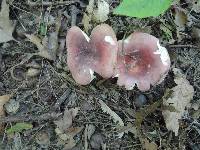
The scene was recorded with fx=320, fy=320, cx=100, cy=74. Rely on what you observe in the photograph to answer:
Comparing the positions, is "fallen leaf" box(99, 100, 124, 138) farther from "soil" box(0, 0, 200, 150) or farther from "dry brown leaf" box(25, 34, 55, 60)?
"dry brown leaf" box(25, 34, 55, 60)

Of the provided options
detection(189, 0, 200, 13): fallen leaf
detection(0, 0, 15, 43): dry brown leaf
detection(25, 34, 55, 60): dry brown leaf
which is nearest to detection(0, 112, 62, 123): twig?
detection(25, 34, 55, 60): dry brown leaf

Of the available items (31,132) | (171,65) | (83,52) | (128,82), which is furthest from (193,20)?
(31,132)

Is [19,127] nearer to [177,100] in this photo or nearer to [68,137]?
[68,137]

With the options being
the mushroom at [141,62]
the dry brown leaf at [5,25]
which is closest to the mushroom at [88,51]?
the mushroom at [141,62]

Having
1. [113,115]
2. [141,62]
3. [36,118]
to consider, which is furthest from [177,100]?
[36,118]

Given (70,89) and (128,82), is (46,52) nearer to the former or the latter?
(70,89)

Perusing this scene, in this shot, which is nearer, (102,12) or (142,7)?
(142,7)

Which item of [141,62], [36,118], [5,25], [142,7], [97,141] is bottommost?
[97,141]
